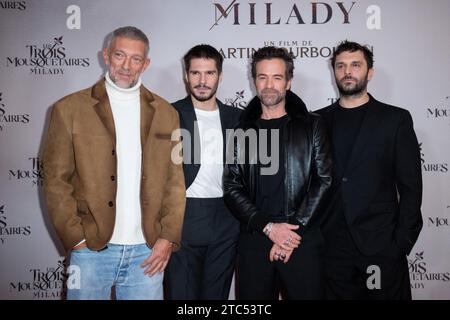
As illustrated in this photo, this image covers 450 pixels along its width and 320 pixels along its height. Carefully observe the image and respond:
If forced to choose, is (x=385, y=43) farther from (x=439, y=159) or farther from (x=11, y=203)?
(x=11, y=203)

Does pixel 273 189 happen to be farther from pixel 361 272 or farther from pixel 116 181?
pixel 116 181

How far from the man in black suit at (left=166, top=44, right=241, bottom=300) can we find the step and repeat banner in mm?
1013

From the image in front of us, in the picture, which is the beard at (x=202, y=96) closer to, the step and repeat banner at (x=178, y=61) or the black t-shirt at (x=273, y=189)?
the black t-shirt at (x=273, y=189)

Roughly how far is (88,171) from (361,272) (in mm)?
1925

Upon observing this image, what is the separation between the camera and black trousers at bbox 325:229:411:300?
2740mm

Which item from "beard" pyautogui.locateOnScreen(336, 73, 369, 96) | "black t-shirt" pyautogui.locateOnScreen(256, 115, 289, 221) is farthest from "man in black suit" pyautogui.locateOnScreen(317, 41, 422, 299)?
"black t-shirt" pyautogui.locateOnScreen(256, 115, 289, 221)

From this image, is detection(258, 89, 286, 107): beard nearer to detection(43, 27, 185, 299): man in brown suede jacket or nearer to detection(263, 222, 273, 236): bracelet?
detection(43, 27, 185, 299): man in brown suede jacket

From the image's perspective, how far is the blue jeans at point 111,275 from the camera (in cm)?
236

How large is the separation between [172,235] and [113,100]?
0.91 m

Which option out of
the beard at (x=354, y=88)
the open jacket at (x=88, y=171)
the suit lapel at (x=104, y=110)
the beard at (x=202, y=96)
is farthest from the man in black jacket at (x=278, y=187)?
the suit lapel at (x=104, y=110)

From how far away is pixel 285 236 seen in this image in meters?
2.46

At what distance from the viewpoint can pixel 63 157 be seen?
2.30 m

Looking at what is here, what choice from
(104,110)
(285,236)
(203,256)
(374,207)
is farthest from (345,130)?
(104,110)
